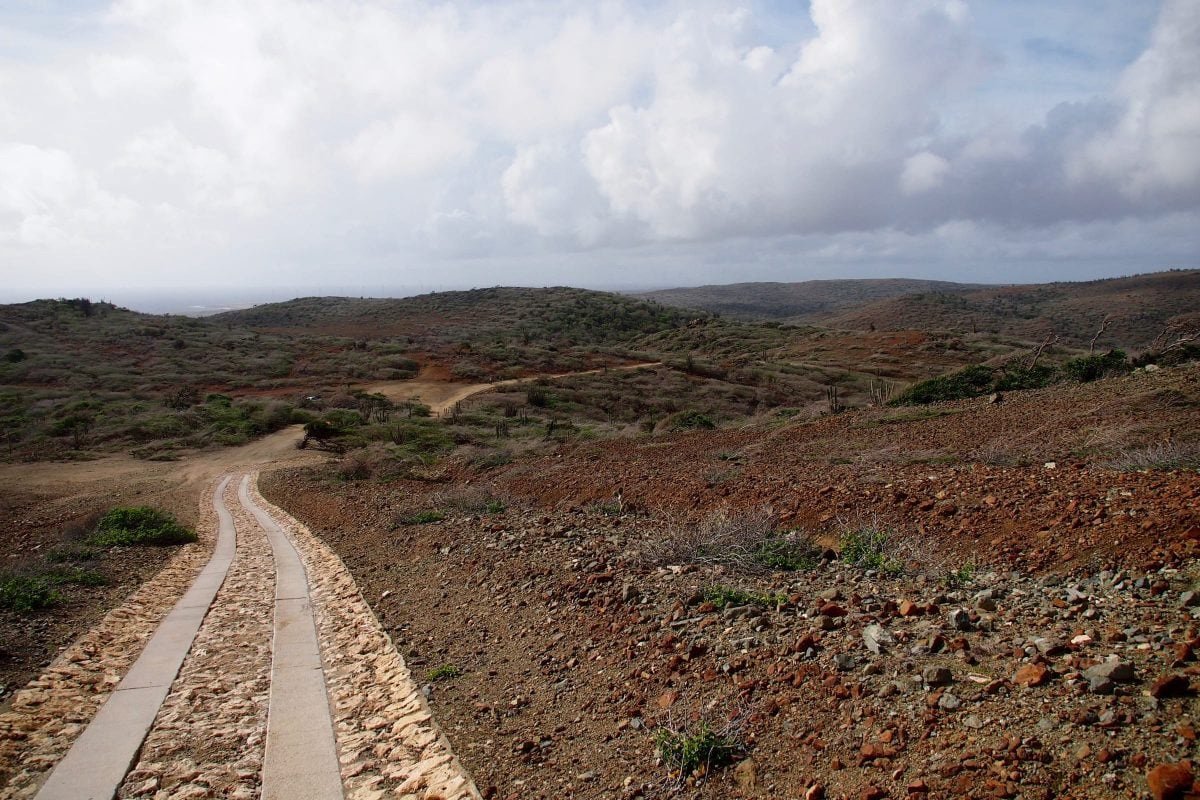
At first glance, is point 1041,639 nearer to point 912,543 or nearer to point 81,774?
point 912,543

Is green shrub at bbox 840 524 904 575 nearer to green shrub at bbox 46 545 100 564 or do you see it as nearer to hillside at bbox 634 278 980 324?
green shrub at bbox 46 545 100 564

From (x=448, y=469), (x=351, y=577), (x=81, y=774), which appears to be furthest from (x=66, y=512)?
(x=81, y=774)

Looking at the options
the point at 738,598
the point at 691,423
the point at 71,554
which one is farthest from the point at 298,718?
the point at 691,423

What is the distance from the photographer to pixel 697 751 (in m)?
3.66

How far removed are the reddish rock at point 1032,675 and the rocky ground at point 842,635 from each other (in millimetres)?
15

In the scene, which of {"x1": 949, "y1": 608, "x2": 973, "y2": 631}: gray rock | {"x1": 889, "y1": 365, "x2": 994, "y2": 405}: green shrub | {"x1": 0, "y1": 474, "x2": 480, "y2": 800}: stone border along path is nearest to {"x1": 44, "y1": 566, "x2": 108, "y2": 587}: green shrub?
{"x1": 0, "y1": 474, "x2": 480, "y2": 800}: stone border along path

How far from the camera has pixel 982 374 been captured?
57.8ft

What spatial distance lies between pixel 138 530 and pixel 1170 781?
13.3 metres

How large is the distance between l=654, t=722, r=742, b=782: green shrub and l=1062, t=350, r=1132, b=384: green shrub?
1582 cm

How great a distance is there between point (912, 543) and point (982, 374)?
13618 mm

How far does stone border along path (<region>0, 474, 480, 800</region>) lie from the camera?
13.8 ft

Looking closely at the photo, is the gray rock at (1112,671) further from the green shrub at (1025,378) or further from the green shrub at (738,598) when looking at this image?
the green shrub at (1025,378)

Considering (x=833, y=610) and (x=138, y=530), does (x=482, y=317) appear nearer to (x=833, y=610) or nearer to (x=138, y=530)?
(x=138, y=530)

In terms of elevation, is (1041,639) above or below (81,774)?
above
